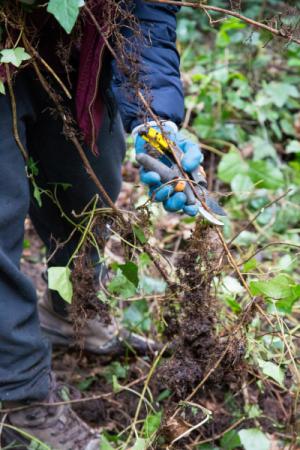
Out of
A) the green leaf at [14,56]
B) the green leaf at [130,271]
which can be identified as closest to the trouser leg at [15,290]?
the green leaf at [14,56]

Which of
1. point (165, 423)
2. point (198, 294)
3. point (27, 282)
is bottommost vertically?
point (165, 423)

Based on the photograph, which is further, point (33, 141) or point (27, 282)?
point (33, 141)

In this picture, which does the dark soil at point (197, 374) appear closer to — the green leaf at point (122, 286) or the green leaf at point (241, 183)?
the green leaf at point (122, 286)

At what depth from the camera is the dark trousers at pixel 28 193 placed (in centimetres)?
153

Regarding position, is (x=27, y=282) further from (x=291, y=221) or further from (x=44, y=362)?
(x=291, y=221)

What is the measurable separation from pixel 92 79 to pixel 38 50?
0.15m

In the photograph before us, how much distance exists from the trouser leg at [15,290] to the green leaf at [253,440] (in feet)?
1.74

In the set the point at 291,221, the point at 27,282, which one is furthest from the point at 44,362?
the point at 291,221

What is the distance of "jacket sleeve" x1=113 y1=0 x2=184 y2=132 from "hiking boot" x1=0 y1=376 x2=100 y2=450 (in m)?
0.79

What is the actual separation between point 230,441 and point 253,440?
0.13 m

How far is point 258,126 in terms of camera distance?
360cm

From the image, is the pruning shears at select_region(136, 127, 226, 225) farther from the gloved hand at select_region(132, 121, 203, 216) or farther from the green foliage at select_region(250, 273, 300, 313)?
the green foliage at select_region(250, 273, 300, 313)

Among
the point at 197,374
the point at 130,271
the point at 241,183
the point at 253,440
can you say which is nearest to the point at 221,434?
the point at 253,440

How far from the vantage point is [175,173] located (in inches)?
59.8
